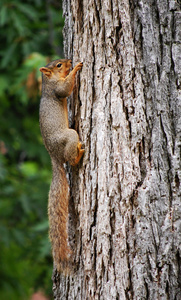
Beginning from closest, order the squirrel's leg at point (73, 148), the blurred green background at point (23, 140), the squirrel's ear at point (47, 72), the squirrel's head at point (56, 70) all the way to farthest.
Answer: the squirrel's leg at point (73, 148) → the squirrel's head at point (56, 70) → the squirrel's ear at point (47, 72) → the blurred green background at point (23, 140)

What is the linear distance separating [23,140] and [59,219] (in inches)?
149

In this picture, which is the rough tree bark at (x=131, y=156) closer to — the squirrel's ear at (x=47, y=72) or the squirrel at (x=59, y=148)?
the squirrel at (x=59, y=148)

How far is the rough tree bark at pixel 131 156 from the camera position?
166 cm

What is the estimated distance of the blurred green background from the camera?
16.2 ft

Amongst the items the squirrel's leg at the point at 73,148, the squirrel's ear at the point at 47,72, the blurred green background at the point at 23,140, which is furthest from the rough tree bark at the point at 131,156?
the blurred green background at the point at 23,140

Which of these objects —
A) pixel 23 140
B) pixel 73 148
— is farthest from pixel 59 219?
pixel 23 140

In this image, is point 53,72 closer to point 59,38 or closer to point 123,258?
point 123,258

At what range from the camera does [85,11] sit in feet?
6.52

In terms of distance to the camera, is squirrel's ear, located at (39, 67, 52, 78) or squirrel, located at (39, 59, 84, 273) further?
squirrel's ear, located at (39, 67, 52, 78)

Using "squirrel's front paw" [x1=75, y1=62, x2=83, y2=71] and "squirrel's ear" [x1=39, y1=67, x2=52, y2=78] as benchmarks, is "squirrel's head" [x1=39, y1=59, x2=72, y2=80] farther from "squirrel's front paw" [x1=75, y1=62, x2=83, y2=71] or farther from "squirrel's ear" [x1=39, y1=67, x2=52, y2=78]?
"squirrel's front paw" [x1=75, y1=62, x2=83, y2=71]

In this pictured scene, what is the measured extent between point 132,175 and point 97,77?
51 centimetres

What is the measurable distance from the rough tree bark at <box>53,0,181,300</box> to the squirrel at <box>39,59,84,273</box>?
0.12 meters

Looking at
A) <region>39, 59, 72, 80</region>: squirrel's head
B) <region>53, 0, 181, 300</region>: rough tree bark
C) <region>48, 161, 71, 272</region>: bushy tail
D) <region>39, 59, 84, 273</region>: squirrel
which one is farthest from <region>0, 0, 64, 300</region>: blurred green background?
<region>53, 0, 181, 300</region>: rough tree bark

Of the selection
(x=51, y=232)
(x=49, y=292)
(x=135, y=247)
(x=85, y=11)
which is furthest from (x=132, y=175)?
(x=49, y=292)
